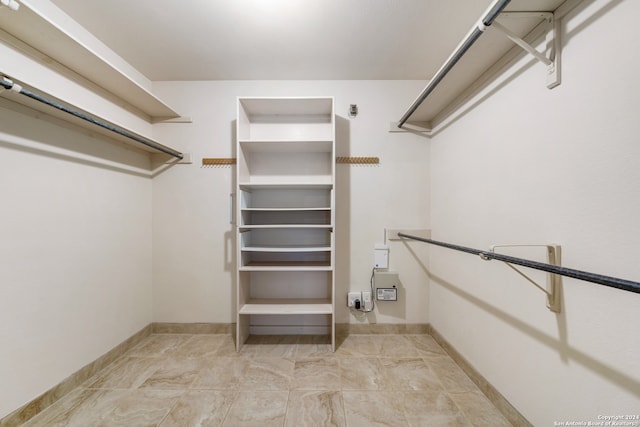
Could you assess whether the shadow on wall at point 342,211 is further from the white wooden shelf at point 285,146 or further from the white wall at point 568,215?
the white wall at point 568,215

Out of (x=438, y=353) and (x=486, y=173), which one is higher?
(x=486, y=173)

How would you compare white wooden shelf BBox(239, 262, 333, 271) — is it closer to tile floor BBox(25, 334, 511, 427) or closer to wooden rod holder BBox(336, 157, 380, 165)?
tile floor BBox(25, 334, 511, 427)

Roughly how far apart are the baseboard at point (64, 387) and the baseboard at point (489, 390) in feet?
8.59

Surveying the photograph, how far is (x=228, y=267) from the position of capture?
229cm

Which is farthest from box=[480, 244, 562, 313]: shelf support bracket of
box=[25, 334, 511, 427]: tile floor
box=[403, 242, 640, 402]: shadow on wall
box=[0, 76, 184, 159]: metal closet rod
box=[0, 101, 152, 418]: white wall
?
box=[0, 101, 152, 418]: white wall

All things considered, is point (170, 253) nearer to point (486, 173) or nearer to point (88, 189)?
point (88, 189)

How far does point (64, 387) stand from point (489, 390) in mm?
2625

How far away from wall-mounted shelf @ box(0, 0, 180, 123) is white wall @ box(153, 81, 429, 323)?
364 millimetres

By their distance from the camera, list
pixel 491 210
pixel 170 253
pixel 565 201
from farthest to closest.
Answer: pixel 170 253 < pixel 491 210 < pixel 565 201

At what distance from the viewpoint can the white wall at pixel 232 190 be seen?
229cm

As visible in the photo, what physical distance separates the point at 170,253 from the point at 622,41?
3.05m

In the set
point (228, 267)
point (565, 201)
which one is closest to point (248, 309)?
point (228, 267)

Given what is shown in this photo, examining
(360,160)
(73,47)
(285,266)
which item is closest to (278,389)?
(285,266)

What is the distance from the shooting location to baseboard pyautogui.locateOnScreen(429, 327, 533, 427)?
4.13ft
